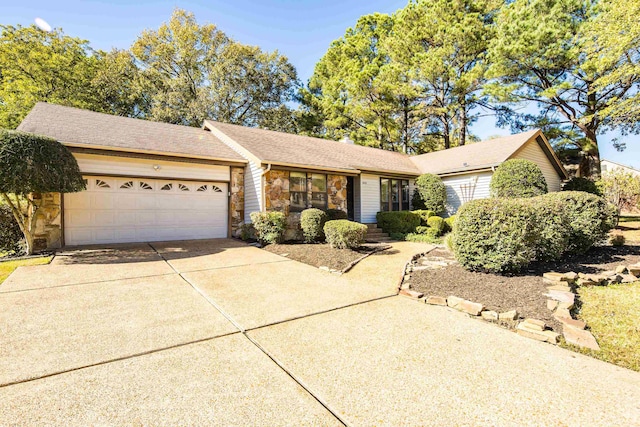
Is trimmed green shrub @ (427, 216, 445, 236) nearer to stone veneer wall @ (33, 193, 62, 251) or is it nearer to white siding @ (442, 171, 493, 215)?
white siding @ (442, 171, 493, 215)

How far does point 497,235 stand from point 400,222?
6.38 m

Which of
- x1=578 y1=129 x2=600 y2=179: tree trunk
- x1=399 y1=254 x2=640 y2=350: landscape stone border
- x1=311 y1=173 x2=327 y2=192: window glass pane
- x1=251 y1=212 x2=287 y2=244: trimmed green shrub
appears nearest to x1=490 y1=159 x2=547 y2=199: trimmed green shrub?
x1=399 y1=254 x2=640 y2=350: landscape stone border

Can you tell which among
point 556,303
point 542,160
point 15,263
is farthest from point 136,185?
point 542,160

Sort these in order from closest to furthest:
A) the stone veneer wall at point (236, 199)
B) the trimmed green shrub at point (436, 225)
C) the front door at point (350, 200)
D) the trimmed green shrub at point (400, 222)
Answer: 1. the stone veneer wall at point (236, 199)
2. the trimmed green shrub at point (436, 225)
3. the trimmed green shrub at point (400, 222)
4. the front door at point (350, 200)

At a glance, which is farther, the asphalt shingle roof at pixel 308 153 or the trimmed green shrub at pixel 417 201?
the trimmed green shrub at pixel 417 201

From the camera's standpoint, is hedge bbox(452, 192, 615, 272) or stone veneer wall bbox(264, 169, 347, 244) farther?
stone veneer wall bbox(264, 169, 347, 244)

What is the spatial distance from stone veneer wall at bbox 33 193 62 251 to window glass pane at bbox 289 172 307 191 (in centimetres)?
654

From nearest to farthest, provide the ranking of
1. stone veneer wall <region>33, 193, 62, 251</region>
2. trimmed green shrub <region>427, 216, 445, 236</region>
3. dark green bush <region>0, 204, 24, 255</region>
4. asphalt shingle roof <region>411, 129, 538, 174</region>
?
dark green bush <region>0, 204, 24, 255</region>, stone veneer wall <region>33, 193, 62, 251</region>, trimmed green shrub <region>427, 216, 445, 236</region>, asphalt shingle roof <region>411, 129, 538, 174</region>

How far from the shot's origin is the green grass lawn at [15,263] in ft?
17.6

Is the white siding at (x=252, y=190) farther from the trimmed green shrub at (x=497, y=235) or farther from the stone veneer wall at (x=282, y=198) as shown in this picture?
the trimmed green shrub at (x=497, y=235)

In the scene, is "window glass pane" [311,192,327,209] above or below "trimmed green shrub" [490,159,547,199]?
below

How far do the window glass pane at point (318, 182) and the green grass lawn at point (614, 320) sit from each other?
7.82 meters

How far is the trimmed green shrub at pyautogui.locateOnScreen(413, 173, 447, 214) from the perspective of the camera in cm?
1282

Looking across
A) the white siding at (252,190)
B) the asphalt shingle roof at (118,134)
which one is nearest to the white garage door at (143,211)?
the white siding at (252,190)
